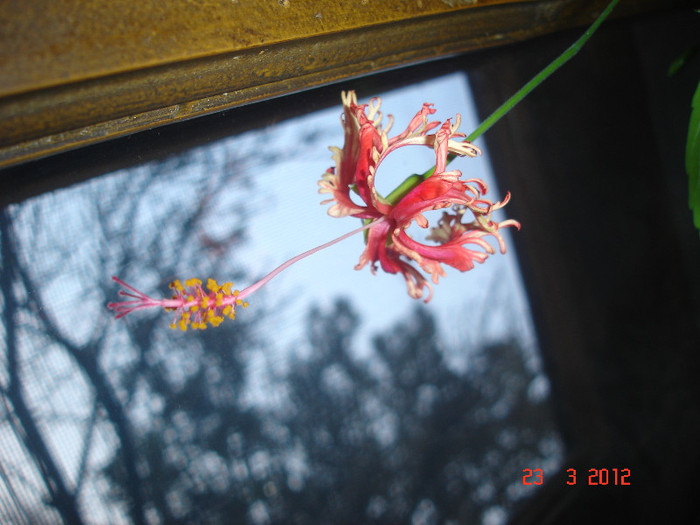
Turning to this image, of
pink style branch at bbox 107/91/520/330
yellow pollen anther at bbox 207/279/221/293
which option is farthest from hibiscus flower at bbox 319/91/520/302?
yellow pollen anther at bbox 207/279/221/293

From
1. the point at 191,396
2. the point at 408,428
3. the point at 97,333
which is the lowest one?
the point at 408,428

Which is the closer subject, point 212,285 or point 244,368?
point 212,285

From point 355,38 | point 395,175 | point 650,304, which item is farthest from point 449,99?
point 650,304

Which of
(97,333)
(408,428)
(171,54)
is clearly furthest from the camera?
(408,428)

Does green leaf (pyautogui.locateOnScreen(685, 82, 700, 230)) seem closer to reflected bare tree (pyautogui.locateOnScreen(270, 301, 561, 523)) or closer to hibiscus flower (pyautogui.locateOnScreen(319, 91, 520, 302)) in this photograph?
hibiscus flower (pyautogui.locateOnScreen(319, 91, 520, 302))

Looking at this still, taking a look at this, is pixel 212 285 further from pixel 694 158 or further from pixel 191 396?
pixel 694 158

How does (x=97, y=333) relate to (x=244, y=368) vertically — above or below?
above

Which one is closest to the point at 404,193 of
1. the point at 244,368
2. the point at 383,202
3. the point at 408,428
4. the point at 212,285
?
the point at 383,202
